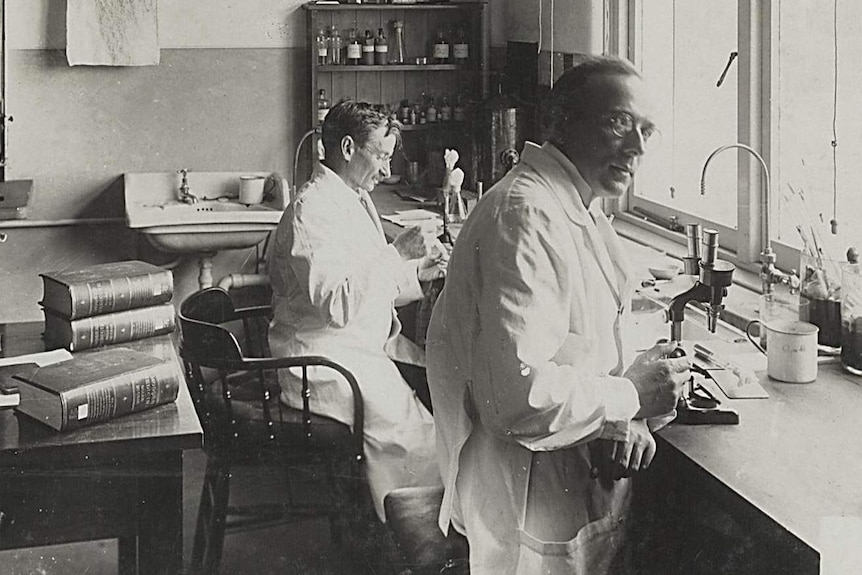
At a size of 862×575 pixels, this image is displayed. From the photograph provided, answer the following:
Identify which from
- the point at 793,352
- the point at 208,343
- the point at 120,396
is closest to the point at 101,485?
the point at 120,396

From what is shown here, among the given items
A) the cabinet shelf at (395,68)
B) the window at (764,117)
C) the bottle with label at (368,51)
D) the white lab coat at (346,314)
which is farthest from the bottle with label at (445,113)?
the white lab coat at (346,314)

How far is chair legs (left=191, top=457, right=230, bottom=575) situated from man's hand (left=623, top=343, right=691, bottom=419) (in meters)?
1.44

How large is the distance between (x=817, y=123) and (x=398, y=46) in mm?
2783

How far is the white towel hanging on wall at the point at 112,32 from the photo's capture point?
4.53m

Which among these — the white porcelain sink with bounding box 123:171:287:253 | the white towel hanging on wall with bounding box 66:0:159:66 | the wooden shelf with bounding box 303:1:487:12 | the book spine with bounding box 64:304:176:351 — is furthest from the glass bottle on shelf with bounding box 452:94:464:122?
the book spine with bounding box 64:304:176:351

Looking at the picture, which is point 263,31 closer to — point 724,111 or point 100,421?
point 724,111

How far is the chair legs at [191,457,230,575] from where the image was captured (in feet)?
8.70

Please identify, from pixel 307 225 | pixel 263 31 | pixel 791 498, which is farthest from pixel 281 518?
pixel 263 31

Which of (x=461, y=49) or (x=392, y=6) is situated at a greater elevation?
(x=392, y=6)

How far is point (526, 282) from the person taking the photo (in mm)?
1505

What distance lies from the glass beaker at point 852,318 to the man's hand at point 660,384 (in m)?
0.45

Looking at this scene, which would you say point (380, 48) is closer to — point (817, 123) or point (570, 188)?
point (817, 123)

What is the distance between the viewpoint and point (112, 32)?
4617mm

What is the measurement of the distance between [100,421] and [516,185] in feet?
2.74
